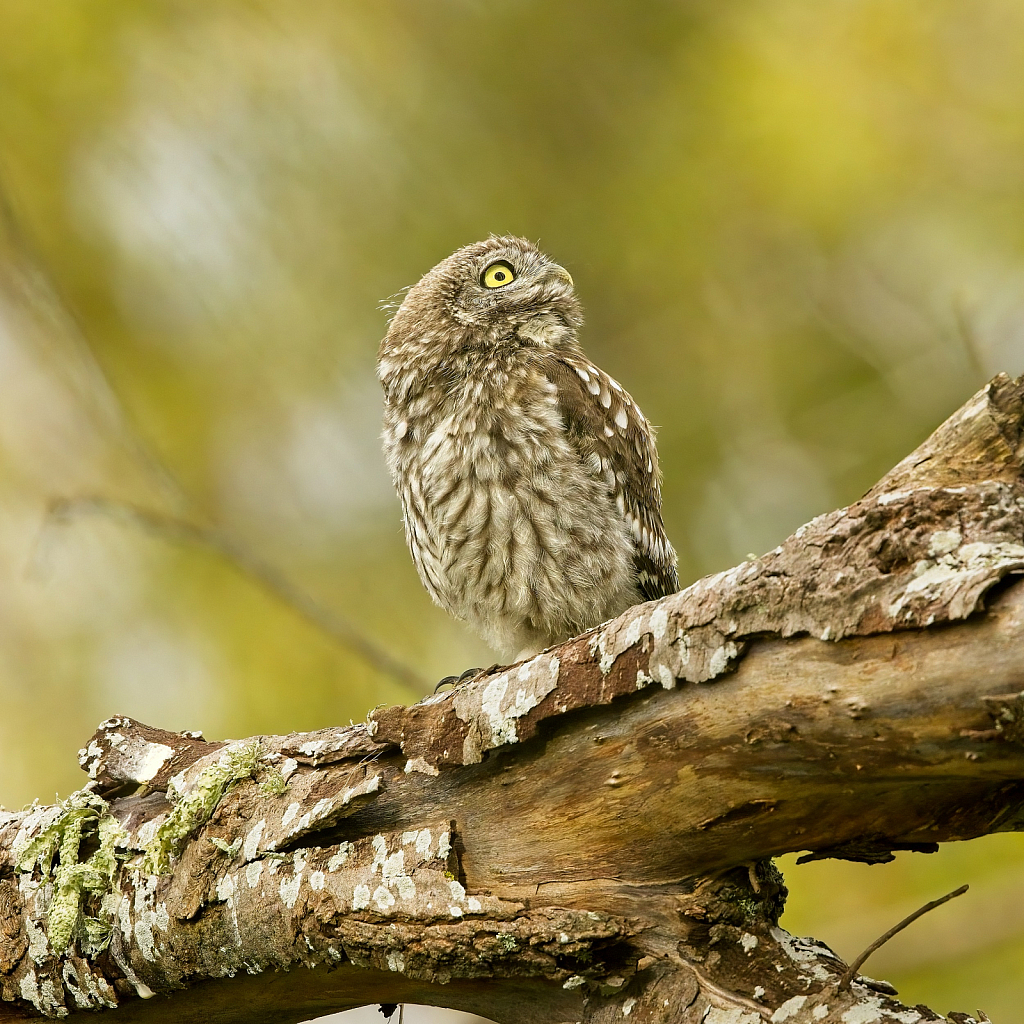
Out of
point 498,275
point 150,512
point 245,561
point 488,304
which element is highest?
point 498,275

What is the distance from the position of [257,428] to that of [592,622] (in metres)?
2.59

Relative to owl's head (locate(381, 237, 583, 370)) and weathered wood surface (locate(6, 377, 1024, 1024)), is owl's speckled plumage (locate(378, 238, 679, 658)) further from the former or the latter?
weathered wood surface (locate(6, 377, 1024, 1024))

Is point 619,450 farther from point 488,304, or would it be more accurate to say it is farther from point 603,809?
point 603,809

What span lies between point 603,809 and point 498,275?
283 centimetres

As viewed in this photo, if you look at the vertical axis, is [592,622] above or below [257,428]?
below

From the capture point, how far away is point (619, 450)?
3912 mm

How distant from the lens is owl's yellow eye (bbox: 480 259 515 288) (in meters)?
4.47

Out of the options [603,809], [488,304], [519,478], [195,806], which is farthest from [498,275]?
[603,809]

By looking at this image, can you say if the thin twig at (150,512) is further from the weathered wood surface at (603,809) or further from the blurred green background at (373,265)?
the weathered wood surface at (603,809)

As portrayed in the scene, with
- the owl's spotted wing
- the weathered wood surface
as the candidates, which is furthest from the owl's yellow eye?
the weathered wood surface

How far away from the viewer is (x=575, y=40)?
579 centimetres

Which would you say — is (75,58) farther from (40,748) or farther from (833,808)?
(833,808)

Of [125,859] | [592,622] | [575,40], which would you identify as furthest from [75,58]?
[125,859]

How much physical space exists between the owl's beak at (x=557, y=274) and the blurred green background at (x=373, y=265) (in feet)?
4.33
